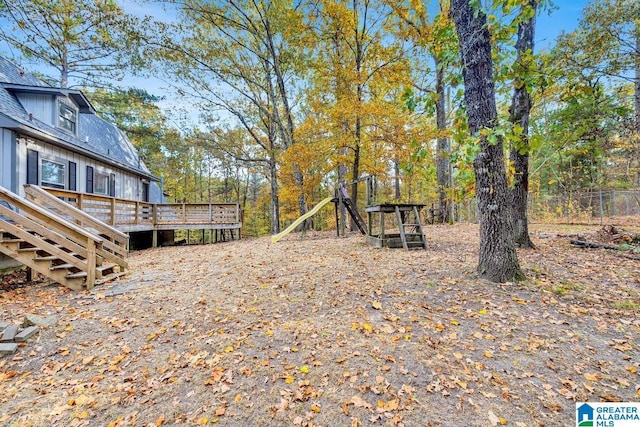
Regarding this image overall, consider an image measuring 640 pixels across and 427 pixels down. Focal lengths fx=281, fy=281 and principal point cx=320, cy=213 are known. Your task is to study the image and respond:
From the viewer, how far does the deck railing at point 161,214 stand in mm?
9051

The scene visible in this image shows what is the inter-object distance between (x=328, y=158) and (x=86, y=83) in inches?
517

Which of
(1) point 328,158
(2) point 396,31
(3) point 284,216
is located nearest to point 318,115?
(1) point 328,158

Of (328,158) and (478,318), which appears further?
(328,158)

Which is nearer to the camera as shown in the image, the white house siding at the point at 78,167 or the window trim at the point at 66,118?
the white house siding at the point at 78,167

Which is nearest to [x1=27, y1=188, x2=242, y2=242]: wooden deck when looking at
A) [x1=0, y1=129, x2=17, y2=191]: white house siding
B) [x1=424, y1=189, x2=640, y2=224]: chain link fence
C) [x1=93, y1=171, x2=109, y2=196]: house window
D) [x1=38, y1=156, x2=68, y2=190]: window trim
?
[x1=38, y1=156, x2=68, y2=190]: window trim

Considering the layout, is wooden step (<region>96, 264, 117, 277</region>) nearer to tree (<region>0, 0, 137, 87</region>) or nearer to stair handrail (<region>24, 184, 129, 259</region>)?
stair handrail (<region>24, 184, 129, 259</region>)

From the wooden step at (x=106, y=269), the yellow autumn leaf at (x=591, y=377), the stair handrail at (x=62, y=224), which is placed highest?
the stair handrail at (x=62, y=224)

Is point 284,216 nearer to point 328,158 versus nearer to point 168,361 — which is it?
point 328,158

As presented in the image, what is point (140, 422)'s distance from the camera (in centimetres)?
208

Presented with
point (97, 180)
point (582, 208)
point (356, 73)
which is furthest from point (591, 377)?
point (582, 208)

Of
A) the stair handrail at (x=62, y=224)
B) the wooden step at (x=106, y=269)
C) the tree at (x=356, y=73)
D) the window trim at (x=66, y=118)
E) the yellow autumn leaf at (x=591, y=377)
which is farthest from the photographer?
the tree at (x=356, y=73)

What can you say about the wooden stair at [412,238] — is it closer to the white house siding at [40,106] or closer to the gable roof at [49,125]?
the gable roof at [49,125]

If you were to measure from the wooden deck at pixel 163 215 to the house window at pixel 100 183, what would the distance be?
1.47m

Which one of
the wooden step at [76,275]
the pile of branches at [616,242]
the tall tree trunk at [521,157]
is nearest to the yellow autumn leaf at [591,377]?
the tall tree trunk at [521,157]
